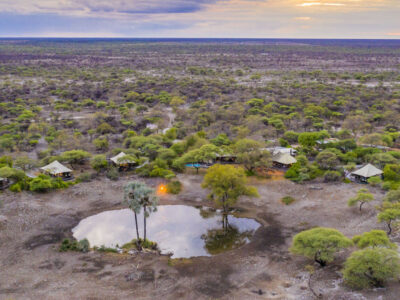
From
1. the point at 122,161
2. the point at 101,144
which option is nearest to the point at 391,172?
the point at 122,161

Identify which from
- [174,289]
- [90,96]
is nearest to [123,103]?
[90,96]

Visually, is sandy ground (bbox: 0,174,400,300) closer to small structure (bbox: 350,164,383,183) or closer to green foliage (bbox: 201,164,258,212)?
small structure (bbox: 350,164,383,183)

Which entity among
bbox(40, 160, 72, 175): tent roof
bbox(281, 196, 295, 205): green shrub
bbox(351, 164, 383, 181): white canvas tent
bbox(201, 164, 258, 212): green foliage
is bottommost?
bbox(281, 196, 295, 205): green shrub

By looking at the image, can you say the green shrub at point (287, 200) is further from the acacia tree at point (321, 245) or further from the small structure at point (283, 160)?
the acacia tree at point (321, 245)

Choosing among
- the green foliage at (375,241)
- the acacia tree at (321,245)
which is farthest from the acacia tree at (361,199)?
the acacia tree at (321,245)

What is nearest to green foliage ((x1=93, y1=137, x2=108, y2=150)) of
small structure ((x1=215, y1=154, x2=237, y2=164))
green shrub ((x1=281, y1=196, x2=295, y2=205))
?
small structure ((x1=215, y1=154, x2=237, y2=164))

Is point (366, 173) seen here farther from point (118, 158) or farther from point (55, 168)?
point (55, 168)
